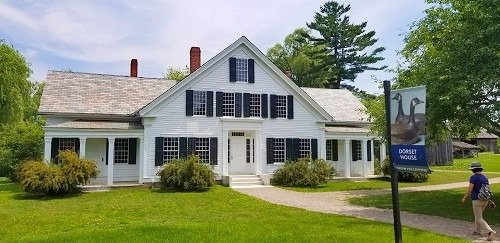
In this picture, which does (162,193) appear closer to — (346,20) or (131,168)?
(131,168)

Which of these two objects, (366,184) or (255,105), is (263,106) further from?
(366,184)

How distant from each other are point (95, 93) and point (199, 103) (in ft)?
19.7

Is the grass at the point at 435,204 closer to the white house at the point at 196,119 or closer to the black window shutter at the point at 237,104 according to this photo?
the white house at the point at 196,119

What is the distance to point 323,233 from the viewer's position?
9977 millimetres

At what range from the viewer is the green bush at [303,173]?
22.9 metres

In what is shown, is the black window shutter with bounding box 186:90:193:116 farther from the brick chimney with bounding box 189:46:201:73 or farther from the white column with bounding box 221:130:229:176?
the brick chimney with bounding box 189:46:201:73

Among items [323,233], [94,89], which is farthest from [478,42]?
[94,89]

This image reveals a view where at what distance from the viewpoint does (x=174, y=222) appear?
1156 cm

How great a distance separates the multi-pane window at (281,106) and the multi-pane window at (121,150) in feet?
28.4

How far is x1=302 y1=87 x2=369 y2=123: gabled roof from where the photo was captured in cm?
2820

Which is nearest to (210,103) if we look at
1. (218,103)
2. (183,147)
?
(218,103)

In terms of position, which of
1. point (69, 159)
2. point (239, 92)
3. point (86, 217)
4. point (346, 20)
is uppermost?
point (346, 20)

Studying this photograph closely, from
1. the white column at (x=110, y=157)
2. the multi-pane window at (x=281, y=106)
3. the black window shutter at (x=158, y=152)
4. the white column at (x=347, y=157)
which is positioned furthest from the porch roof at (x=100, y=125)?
the white column at (x=347, y=157)

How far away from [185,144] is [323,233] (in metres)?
13.5
